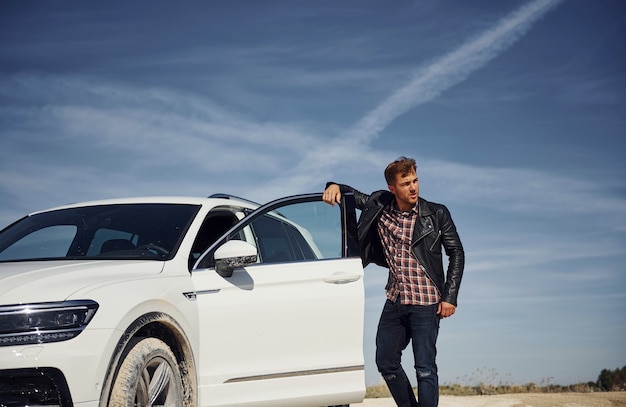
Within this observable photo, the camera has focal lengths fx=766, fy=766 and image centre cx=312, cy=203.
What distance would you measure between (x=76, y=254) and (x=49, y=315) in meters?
1.96

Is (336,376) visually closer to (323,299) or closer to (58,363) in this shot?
(323,299)

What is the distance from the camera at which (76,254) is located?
21.1 ft

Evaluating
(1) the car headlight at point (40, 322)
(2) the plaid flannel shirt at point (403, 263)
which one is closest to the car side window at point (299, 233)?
(2) the plaid flannel shirt at point (403, 263)

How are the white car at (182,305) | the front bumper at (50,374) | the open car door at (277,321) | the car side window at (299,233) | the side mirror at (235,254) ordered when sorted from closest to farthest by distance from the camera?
the front bumper at (50,374) → the white car at (182,305) → the side mirror at (235,254) → the open car door at (277,321) → the car side window at (299,233)

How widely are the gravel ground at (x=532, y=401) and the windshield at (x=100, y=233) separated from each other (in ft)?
20.8

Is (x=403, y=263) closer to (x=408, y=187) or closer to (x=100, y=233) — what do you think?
(x=408, y=187)

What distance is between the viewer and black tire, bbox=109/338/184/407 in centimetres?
473

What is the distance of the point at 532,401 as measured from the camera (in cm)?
1169

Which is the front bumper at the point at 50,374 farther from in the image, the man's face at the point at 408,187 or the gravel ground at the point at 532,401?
the gravel ground at the point at 532,401

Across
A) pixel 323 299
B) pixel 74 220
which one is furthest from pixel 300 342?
pixel 74 220

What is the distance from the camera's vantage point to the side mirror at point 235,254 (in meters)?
5.39

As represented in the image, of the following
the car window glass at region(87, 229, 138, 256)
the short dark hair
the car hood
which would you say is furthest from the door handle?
the car window glass at region(87, 229, 138, 256)

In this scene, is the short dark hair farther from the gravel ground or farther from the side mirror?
the gravel ground

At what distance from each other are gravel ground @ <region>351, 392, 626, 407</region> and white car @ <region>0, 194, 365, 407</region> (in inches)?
226
